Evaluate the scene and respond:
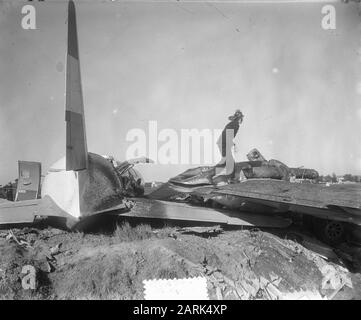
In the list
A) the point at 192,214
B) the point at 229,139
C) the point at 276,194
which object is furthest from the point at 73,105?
the point at 229,139

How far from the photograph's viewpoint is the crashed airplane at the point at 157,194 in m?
5.23

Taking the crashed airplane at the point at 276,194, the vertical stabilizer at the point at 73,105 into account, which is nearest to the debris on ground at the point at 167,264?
the crashed airplane at the point at 276,194

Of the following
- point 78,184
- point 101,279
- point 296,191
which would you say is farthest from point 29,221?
point 296,191

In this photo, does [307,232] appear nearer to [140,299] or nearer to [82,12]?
[140,299]

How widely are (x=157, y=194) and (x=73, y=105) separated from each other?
16.5 ft

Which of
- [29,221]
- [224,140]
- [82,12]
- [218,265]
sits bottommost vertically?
[218,265]

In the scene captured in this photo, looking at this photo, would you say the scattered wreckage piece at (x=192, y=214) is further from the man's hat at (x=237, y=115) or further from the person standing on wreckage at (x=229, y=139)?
the man's hat at (x=237, y=115)

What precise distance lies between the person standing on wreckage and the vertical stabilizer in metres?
4.03

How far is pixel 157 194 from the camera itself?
950cm

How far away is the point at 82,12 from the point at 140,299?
5.62 metres

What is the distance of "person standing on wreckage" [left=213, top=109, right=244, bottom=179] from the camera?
27.3 feet

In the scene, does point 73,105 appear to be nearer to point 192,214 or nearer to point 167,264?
point 167,264

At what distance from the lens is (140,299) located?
4.64 metres

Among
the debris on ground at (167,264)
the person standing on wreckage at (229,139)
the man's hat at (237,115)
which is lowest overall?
the debris on ground at (167,264)
